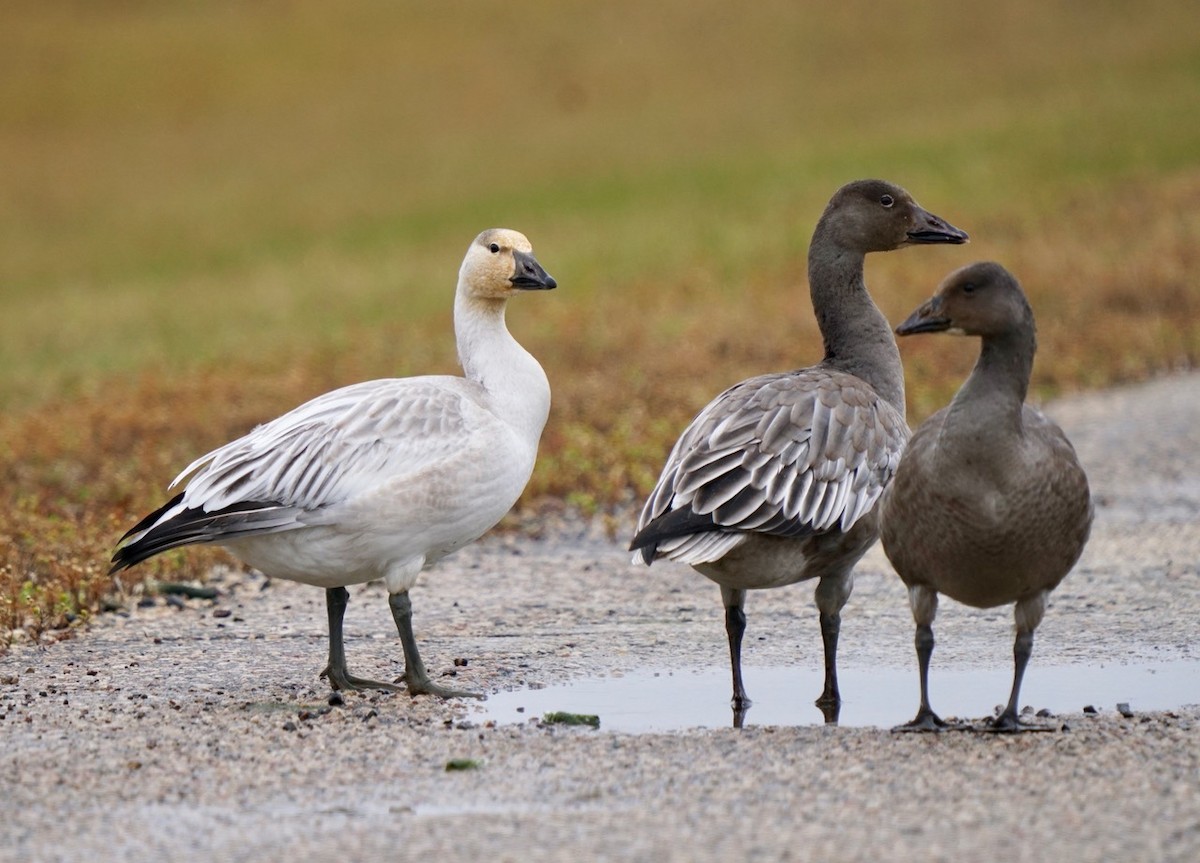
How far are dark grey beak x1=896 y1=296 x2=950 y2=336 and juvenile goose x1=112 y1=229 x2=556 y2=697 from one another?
1.84m

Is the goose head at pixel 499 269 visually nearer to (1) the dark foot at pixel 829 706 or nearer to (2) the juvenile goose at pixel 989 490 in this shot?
(2) the juvenile goose at pixel 989 490

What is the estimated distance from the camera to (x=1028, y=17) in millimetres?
48812

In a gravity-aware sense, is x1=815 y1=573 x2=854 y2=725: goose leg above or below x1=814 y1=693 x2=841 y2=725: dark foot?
above

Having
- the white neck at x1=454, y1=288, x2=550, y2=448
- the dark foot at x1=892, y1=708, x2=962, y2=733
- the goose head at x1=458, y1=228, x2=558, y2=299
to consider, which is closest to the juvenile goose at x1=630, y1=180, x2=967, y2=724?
the dark foot at x1=892, y1=708, x2=962, y2=733

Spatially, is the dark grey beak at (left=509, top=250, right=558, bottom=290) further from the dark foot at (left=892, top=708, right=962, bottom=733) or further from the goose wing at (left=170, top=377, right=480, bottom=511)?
the dark foot at (left=892, top=708, right=962, bottom=733)

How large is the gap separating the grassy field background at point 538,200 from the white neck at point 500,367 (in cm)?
258

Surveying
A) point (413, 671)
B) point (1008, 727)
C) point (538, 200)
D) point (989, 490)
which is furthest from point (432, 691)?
point (538, 200)

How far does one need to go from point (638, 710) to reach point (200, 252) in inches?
1061

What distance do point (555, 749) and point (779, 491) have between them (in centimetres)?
142

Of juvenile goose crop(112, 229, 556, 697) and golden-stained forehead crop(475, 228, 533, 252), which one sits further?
golden-stained forehead crop(475, 228, 533, 252)

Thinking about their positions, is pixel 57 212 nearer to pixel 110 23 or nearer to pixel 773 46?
pixel 110 23

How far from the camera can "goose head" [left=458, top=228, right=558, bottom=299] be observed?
7.61 m

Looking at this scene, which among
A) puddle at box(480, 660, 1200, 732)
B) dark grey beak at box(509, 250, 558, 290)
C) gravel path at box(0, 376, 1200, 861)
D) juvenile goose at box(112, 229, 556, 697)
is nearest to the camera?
gravel path at box(0, 376, 1200, 861)

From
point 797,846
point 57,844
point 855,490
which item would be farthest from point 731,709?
point 57,844
